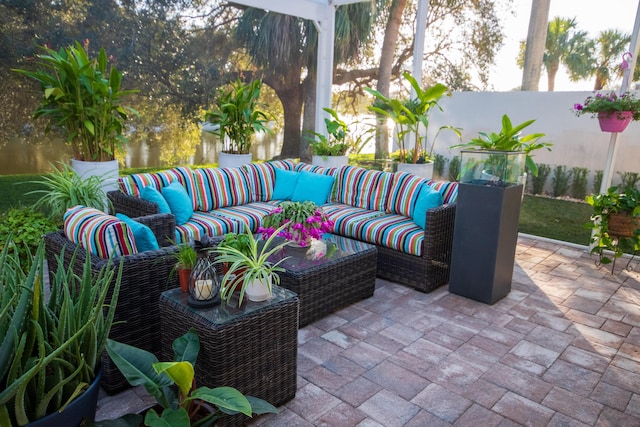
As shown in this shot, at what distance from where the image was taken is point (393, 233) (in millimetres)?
3924

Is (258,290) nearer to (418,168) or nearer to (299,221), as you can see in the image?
(299,221)

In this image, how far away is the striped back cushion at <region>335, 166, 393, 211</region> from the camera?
4551 millimetres

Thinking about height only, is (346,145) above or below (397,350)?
above

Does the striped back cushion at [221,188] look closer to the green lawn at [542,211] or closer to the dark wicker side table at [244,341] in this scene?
the green lawn at [542,211]

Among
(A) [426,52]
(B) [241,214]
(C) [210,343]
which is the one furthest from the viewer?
(A) [426,52]

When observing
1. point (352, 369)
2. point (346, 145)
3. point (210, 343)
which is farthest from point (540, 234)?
point (210, 343)

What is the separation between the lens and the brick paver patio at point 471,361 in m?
2.28

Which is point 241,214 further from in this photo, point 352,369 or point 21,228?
point 352,369

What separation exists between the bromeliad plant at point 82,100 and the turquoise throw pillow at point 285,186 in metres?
1.67

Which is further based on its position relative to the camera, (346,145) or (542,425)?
(346,145)

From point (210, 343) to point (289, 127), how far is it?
5326mm

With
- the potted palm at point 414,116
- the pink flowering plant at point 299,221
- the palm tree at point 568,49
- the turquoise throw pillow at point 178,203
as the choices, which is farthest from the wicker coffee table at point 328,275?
the palm tree at point 568,49

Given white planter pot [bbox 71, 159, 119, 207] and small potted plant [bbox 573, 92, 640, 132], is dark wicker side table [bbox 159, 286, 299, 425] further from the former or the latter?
small potted plant [bbox 573, 92, 640, 132]

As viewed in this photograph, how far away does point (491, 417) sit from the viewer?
7.38 ft
